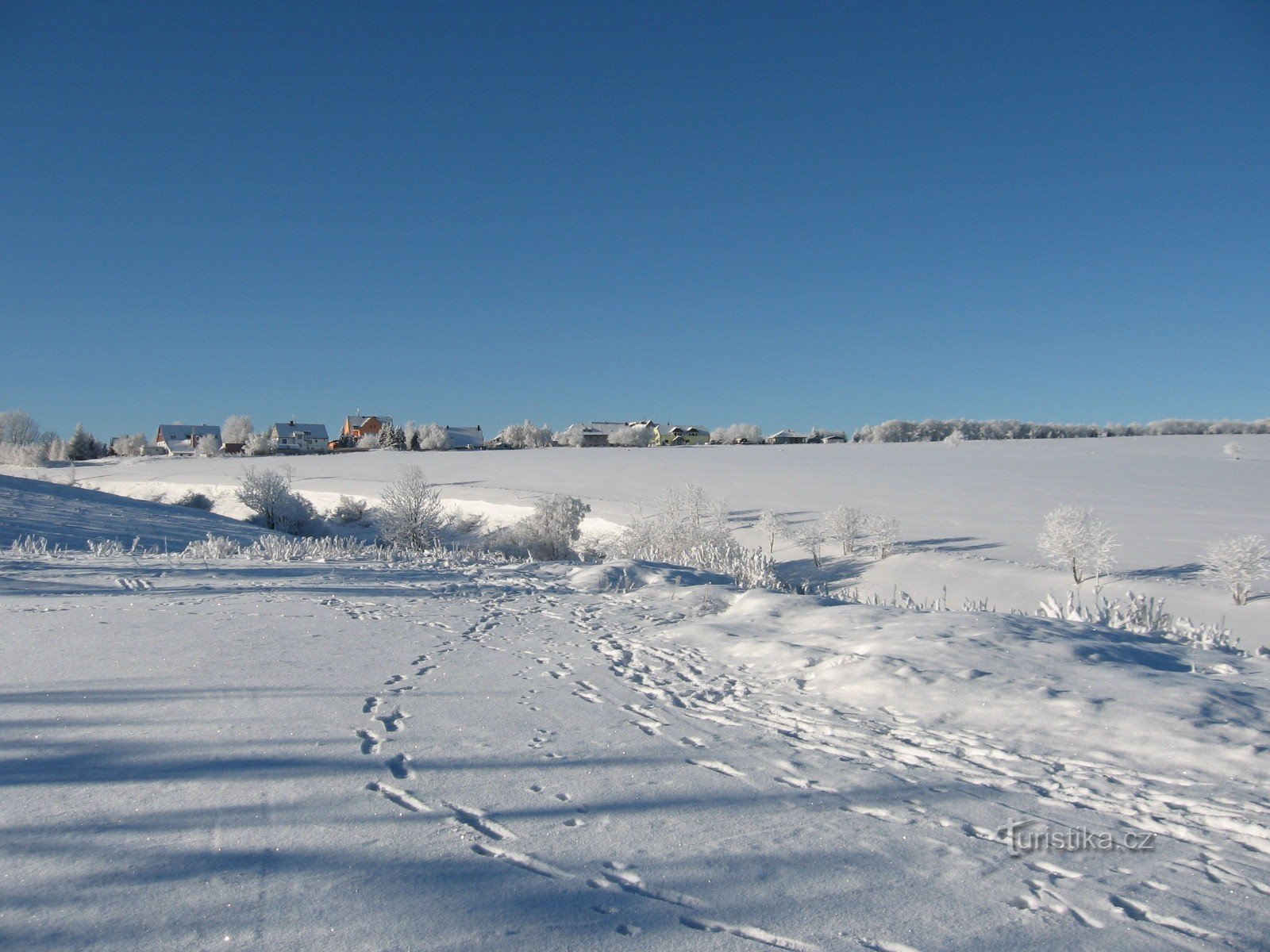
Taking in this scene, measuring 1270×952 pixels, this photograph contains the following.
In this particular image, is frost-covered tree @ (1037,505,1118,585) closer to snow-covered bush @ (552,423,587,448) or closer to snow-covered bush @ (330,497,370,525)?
snow-covered bush @ (330,497,370,525)

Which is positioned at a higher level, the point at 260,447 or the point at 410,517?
the point at 260,447

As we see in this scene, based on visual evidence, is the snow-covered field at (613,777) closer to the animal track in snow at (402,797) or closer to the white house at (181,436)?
the animal track in snow at (402,797)

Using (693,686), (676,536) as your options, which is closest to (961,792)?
(693,686)

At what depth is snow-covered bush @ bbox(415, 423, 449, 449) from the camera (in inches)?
2815

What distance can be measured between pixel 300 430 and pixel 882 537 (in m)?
91.8

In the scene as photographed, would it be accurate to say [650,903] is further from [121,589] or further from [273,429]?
[273,429]

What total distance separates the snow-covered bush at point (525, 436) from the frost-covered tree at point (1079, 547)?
65387 millimetres

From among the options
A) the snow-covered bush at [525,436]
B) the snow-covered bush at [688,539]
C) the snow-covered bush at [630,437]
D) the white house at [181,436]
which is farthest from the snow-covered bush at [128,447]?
the snow-covered bush at [688,539]

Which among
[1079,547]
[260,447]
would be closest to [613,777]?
[1079,547]

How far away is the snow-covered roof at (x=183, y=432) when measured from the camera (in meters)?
92.4

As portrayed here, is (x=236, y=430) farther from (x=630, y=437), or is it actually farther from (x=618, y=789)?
(x=618, y=789)

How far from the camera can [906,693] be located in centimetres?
451

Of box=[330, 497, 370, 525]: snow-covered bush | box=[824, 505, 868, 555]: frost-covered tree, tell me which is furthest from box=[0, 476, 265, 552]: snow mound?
box=[824, 505, 868, 555]: frost-covered tree

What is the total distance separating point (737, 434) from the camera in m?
80.0
